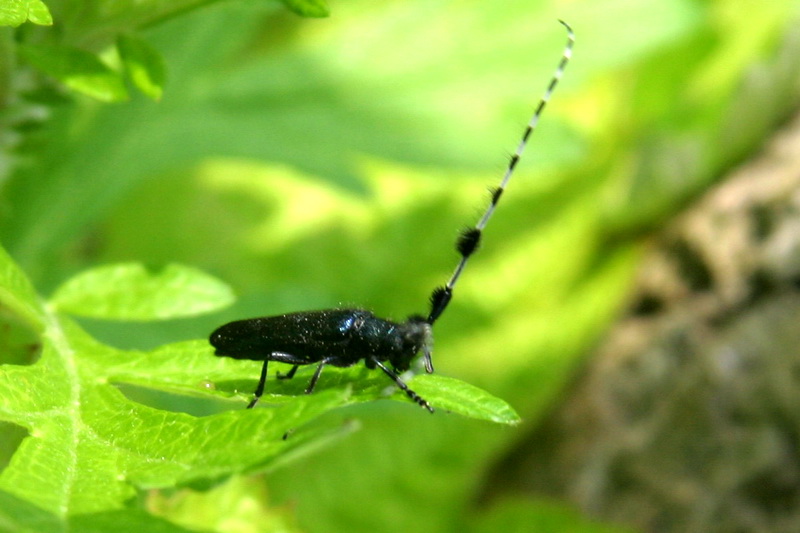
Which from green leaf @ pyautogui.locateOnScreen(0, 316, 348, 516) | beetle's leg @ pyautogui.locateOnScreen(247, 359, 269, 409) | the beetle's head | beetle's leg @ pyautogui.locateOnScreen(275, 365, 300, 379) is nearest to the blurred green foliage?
the beetle's head

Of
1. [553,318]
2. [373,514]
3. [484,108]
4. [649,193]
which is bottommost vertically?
[373,514]

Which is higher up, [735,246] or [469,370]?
[735,246]

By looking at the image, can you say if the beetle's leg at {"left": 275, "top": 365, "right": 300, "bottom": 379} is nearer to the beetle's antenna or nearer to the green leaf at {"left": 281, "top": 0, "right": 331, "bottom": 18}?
the beetle's antenna

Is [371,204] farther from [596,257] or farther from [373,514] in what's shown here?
[373,514]

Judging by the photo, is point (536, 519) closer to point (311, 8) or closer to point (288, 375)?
point (288, 375)

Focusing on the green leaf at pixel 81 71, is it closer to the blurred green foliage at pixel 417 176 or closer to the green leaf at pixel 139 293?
the green leaf at pixel 139 293

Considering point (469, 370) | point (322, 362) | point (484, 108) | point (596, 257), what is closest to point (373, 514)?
point (469, 370)
